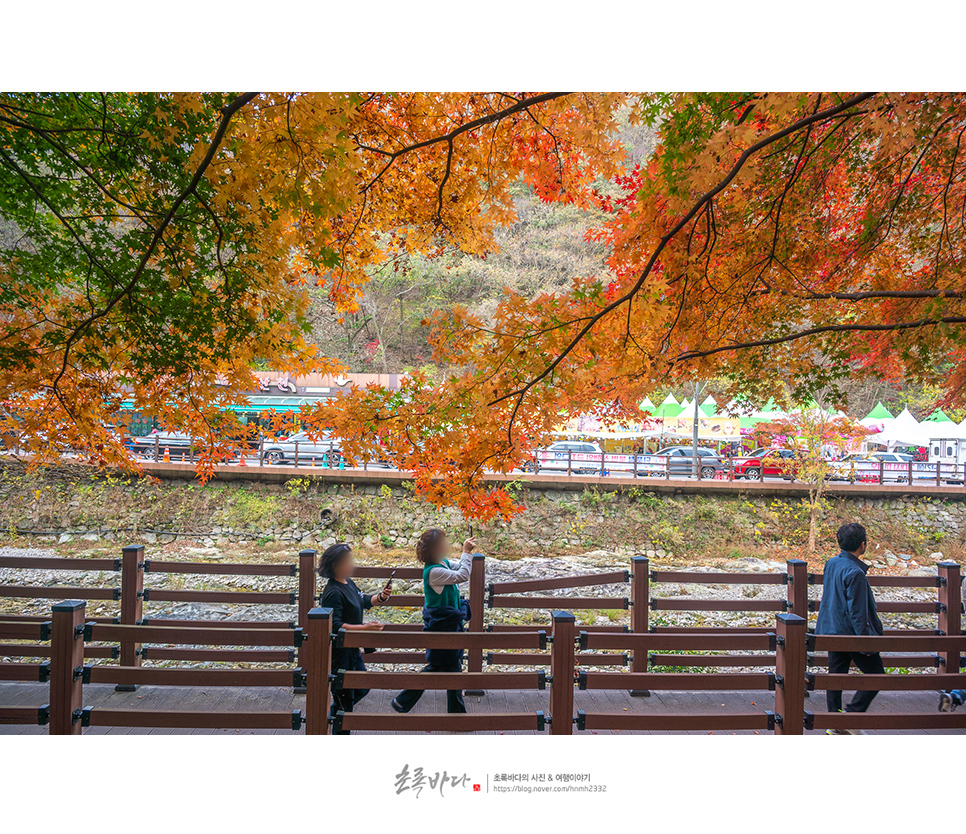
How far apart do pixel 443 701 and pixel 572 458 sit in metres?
9.64

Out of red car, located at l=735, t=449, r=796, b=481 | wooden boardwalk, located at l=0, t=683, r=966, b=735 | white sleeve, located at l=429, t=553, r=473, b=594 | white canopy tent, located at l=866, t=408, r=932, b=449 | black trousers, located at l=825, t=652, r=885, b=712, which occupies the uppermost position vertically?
white canopy tent, located at l=866, t=408, r=932, b=449

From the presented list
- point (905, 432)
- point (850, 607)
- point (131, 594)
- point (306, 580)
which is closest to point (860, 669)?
point (850, 607)

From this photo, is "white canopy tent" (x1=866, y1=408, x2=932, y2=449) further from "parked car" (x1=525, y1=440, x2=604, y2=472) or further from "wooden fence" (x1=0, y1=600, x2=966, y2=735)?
"wooden fence" (x1=0, y1=600, x2=966, y2=735)

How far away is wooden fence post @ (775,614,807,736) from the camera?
8.82 ft

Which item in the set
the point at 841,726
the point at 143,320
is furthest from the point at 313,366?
the point at 841,726

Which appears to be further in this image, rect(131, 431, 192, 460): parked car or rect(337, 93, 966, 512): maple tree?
rect(131, 431, 192, 460): parked car

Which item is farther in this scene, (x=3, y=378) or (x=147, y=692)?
(x=147, y=692)

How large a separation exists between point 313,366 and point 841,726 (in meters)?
3.86

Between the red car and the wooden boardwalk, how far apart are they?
9199mm

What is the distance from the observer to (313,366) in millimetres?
3410

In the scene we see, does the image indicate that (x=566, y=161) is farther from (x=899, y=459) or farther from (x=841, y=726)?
(x=899, y=459)

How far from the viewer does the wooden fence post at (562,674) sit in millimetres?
2643

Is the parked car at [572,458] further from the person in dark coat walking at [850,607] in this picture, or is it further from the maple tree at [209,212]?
the maple tree at [209,212]

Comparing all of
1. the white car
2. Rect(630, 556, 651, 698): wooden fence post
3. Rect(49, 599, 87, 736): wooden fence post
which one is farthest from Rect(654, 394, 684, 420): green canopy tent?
Rect(49, 599, 87, 736): wooden fence post
